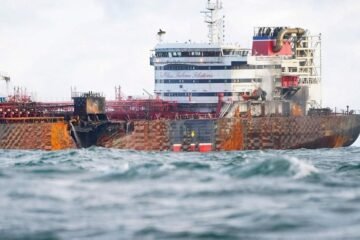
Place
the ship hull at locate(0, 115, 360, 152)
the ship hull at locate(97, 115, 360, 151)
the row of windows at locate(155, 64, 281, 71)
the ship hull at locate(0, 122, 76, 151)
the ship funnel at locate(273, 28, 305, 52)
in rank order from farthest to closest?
→ the ship funnel at locate(273, 28, 305, 52), the row of windows at locate(155, 64, 281, 71), the ship hull at locate(97, 115, 360, 151), the ship hull at locate(0, 115, 360, 152), the ship hull at locate(0, 122, 76, 151)

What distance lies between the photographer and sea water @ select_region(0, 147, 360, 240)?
85.6 feet

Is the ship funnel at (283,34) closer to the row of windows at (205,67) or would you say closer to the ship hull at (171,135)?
the row of windows at (205,67)

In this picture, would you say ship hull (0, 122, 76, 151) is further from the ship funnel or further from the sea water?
the sea water

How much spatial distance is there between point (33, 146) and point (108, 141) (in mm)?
7561

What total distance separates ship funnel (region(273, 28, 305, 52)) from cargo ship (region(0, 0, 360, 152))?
114mm

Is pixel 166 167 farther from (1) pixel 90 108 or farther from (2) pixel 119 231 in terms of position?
(1) pixel 90 108

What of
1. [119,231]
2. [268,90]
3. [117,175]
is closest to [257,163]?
[117,175]

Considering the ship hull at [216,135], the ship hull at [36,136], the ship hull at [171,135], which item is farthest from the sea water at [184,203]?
the ship hull at [216,135]

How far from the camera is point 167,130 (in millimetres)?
85625

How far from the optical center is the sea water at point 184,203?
2608cm

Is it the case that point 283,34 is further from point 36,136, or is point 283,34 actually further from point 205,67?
point 36,136

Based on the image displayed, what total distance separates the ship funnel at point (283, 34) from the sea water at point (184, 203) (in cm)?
5483

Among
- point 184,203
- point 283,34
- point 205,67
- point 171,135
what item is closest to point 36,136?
point 171,135

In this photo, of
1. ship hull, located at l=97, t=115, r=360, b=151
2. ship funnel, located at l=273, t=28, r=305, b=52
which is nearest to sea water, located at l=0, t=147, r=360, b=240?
ship hull, located at l=97, t=115, r=360, b=151
